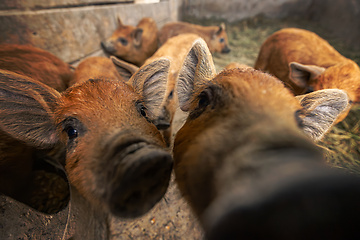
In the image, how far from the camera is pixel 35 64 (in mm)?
2287

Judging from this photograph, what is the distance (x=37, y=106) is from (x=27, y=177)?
0.87 meters

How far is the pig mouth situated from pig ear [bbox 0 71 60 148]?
953 millimetres

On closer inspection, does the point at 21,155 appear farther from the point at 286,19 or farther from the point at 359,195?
the point at 286,19

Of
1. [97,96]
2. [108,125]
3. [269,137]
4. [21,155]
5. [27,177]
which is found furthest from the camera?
[27,177]

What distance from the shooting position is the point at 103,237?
1.77 m

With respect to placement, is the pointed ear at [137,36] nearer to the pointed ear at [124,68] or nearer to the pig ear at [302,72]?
the pointed ear at [124,68]

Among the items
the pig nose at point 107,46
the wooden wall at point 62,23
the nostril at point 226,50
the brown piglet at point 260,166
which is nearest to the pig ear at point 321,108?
the brown piglet at point 260,166

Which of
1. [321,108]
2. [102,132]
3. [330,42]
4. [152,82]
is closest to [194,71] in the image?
[152,82]

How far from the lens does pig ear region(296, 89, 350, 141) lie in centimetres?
139

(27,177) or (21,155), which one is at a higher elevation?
(21,155)

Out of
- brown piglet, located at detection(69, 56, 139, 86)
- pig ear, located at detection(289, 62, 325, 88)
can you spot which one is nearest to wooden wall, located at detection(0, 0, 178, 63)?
brown piglet, located at detection(69, 56, 139, 86)

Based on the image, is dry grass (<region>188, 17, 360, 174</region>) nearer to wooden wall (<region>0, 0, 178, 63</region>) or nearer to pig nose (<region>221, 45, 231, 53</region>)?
pig nose (<region>221, 45, 231, 53</region>)

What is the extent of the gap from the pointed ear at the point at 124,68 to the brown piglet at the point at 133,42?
5.70 ft

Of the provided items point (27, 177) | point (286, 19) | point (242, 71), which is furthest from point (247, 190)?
point (286, 19)
